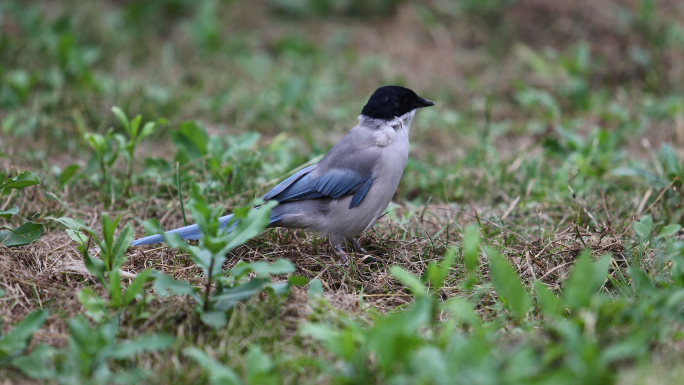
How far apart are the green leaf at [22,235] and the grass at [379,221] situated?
10 cm

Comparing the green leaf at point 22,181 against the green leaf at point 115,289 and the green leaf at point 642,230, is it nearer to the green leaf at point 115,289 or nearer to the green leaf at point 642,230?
the green leaf at point 115,289

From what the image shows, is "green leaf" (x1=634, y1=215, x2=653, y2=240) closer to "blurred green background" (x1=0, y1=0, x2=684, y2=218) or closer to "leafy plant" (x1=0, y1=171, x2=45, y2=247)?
"blurred green background" (x1=0, y1=0, x2=684, y2=218)

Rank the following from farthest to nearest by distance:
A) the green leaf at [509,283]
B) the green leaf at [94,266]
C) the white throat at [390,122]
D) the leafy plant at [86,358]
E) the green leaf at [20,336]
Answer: the white throat at [390,122] < the green leaf at [94,266] < the green leaf at [509,283] < the green leaf at [20,336] < the leafy plant at [86,358]

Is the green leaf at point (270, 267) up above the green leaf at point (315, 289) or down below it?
above

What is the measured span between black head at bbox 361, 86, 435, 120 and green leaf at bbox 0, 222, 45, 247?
6.61ft

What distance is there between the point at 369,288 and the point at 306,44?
17.3ft

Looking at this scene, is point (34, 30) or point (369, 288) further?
point (34, 30)

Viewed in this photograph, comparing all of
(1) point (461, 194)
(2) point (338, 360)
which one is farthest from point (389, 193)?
(2) point (338, 360)

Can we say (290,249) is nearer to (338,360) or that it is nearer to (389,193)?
(389,193)

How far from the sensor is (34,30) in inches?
264

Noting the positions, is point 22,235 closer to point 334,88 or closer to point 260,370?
point 260,370

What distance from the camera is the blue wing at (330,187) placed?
3.68 meters

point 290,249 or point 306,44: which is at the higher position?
point 306,44

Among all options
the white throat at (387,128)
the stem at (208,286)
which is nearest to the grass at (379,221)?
the stem at (208,286)
